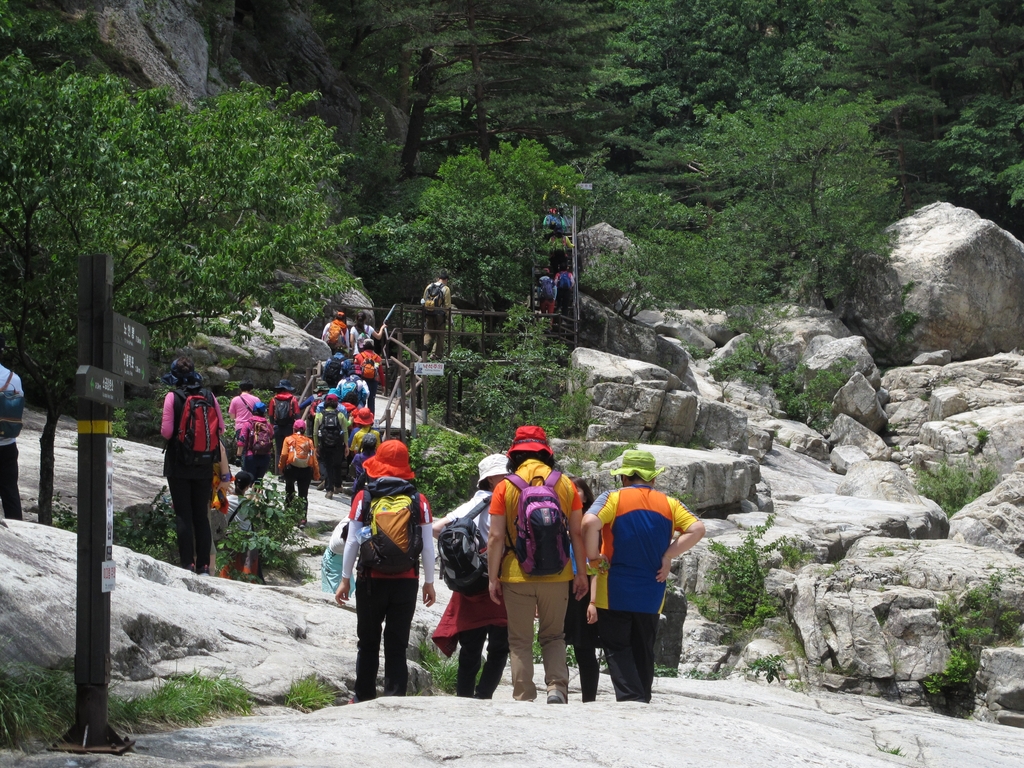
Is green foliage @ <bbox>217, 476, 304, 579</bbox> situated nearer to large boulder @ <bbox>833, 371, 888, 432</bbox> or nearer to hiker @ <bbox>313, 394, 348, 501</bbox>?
hiker @ <bbox>313, 394, 348, 501</bbox>

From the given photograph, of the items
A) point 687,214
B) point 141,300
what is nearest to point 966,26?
point 687,214

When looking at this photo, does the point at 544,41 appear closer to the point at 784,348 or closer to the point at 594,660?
the point at 784,348

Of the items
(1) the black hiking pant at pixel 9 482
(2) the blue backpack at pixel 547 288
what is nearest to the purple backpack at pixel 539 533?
(1) the black hiking pant at pixel 9 482

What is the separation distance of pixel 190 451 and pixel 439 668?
2.48 metres

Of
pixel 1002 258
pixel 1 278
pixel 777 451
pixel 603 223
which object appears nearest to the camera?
pixel 1 278

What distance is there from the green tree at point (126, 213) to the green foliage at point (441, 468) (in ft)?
15.8

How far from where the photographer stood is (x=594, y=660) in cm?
644

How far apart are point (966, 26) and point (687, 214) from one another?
A: 1530 centimetres

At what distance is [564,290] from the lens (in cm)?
2381

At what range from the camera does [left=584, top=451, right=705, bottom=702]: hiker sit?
593cm

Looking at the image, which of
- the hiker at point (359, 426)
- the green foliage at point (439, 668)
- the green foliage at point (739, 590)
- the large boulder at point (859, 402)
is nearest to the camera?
the green foliage at point (439, 668)

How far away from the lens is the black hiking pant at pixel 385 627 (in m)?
5.88

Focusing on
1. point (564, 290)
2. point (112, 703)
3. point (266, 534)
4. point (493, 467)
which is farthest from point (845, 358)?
point (112, 703)

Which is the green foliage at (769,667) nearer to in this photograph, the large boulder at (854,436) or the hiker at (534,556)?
the hiker at (534,556)
